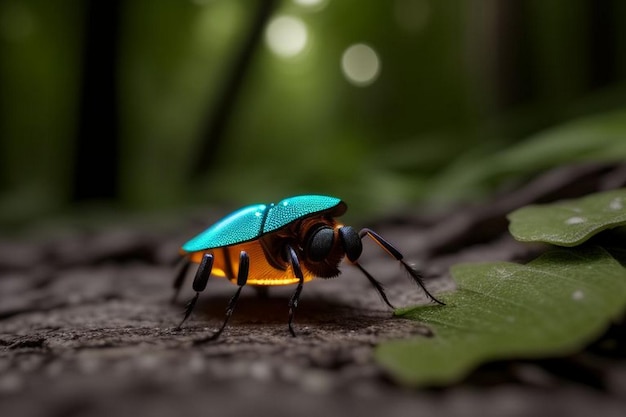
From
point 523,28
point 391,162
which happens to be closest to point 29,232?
point 391,162

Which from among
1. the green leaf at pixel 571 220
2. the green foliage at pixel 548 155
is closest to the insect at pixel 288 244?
the green leaf at pixel 571 220

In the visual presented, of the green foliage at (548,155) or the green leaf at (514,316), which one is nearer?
the green leaf at (514,316)

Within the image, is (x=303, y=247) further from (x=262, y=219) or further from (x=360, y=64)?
(x=360, y=64)

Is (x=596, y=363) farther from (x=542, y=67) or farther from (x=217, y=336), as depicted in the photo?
(x=542, y=67)

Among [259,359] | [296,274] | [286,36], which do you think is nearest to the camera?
[259,359]

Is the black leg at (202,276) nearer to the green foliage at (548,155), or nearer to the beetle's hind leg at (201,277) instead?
the beetle's hind leg at (201,277)

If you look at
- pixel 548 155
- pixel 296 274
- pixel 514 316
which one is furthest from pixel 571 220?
pixel 548 155
